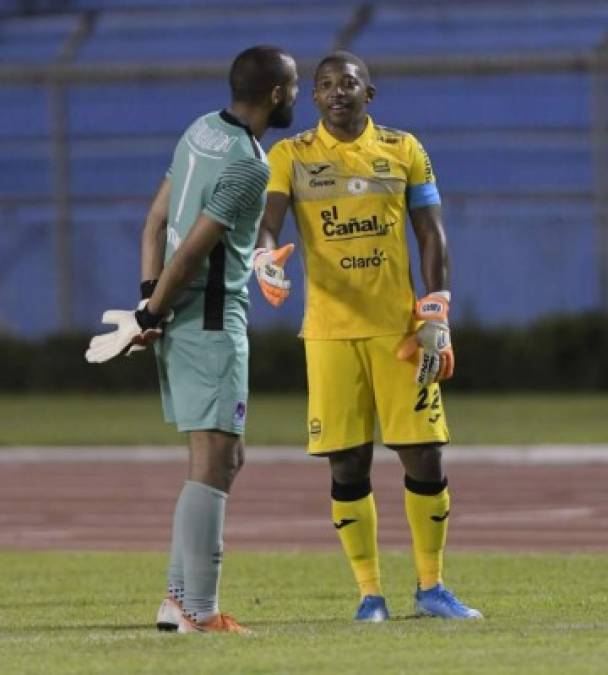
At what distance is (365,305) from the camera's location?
10.3 metres

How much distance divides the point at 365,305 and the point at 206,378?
4.06 ft

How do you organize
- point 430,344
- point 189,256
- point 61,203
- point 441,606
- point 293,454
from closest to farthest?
point 189,256 < point 430,344 < point 441,606 < point 293,454 < point 61,203

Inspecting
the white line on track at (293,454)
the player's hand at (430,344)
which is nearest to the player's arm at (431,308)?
the player's hand at (430,344)

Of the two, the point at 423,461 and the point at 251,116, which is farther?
the point at 423,461

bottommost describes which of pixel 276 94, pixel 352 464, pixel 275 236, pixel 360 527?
pixel 360 527

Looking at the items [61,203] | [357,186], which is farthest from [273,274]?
[61,203]

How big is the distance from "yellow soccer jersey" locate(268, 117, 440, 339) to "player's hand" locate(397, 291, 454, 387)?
14 centimetres

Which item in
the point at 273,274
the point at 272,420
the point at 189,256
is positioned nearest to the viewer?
the point at 189,256

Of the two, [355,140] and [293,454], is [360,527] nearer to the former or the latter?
[355,140]

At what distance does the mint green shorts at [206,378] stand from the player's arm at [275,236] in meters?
0.50

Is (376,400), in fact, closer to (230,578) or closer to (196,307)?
(196,307)

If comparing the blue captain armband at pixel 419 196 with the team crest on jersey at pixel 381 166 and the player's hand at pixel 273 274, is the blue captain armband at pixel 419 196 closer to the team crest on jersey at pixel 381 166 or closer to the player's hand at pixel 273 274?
the team crest on jersey at pixel 381 166

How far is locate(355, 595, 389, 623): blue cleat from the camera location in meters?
10.1

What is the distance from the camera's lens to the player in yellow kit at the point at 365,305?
1022 cm
